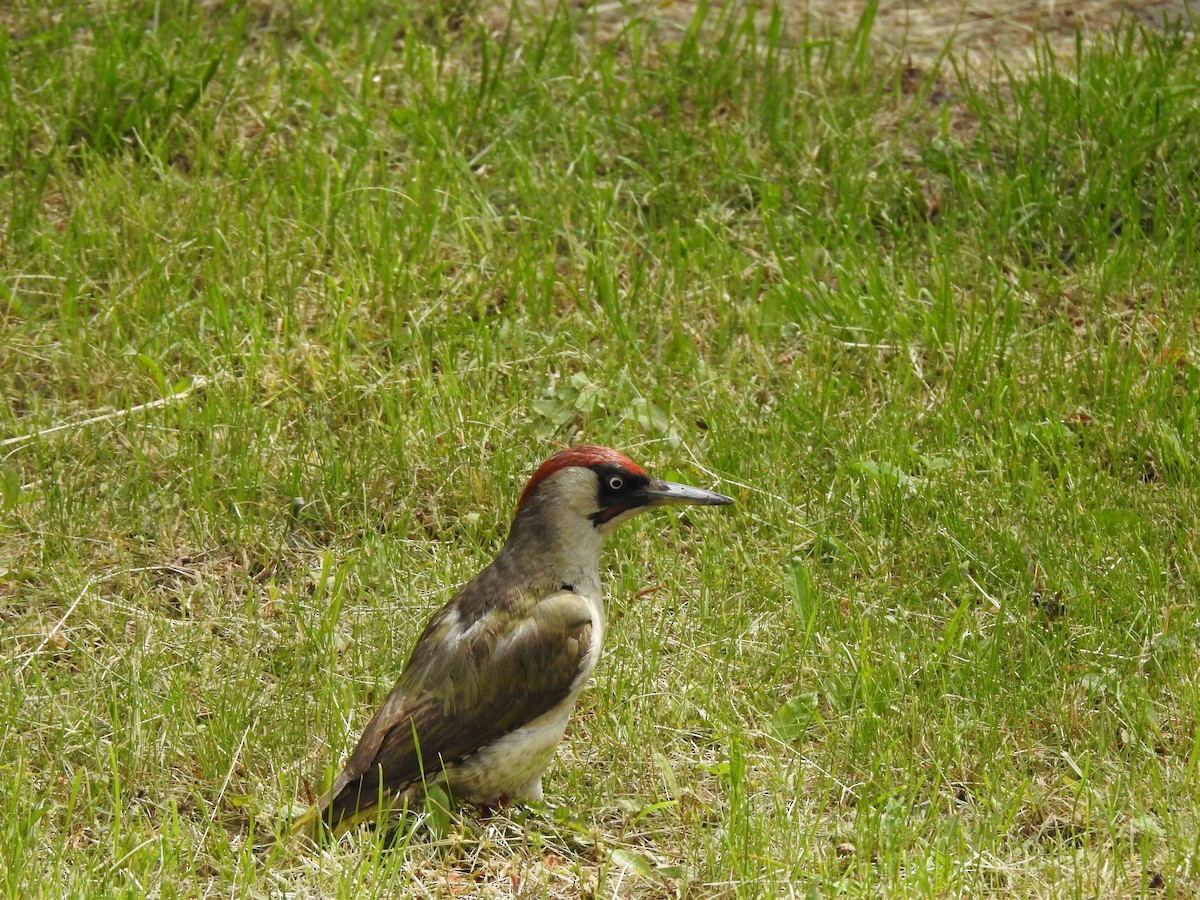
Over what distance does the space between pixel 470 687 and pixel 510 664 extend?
0.40ft

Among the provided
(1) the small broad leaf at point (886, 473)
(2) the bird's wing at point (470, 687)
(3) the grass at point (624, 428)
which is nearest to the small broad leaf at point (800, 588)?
(3) the grass at point (624, 428)

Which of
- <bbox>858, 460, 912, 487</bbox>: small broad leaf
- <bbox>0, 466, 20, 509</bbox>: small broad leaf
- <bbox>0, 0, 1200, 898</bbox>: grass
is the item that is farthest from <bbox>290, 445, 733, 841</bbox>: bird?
<bbox>0, 466, 20, 509</bbox>: small broad leaf

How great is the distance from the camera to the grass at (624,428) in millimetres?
4371

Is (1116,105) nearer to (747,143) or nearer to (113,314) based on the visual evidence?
(747,143)

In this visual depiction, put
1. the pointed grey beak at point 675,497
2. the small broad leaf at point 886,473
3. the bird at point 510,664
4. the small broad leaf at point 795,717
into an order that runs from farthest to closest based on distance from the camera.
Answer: the small broad leaf at point 886,473 → the pointed grey beak at point 675,497 → the small broad leaf at point 795,717 → the bird at point 510,664

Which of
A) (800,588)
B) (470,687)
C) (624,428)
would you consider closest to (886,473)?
(800,588)

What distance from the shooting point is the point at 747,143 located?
Answer: 715 centimetres

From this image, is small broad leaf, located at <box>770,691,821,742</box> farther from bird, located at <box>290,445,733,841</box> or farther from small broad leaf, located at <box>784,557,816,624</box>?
bird, located at <box>290,445,733,841</box>

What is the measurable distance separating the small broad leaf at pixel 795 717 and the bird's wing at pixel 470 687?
57 centimetres

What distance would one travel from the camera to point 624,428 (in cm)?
589

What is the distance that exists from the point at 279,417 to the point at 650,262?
1.70 metres

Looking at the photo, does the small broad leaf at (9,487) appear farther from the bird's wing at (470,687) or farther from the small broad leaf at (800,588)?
the small broad leaf at (800,588)

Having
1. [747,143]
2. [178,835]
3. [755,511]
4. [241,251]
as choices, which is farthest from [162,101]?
[178,835]

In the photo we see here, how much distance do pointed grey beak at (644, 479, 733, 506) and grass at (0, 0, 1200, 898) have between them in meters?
0.46
